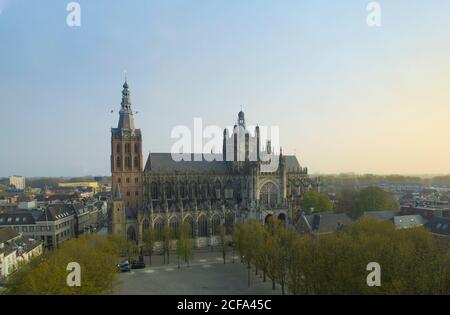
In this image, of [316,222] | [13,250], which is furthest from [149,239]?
[316,222]

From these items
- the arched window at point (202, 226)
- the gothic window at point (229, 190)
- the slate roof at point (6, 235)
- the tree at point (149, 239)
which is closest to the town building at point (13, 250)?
the slate roof at point (6, 235)

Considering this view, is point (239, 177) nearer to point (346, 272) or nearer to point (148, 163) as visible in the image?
point (148, 163)

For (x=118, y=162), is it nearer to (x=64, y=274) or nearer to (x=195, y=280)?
(x=195, y=280)

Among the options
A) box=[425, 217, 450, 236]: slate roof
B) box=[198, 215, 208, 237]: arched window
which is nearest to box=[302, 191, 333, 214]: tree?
box=[425, 217, 450, 236]: slate roof

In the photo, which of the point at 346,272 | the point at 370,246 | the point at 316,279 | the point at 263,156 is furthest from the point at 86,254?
the point at 263,156

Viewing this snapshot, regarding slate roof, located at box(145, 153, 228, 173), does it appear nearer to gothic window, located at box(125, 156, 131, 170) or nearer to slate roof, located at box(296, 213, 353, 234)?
gothic window, located at box(125, 156, 131, 170)

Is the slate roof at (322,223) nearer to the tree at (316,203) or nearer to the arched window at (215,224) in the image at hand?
the tree at (316,203)
